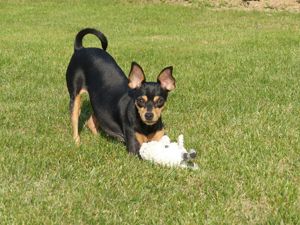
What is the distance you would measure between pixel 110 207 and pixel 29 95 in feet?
16.4

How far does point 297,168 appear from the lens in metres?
5.95

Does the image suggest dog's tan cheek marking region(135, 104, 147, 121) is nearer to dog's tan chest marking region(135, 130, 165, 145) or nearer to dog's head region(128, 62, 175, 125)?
dog's head region(128, 62, 175, 125)

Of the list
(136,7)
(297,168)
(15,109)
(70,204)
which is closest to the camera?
(70,204)

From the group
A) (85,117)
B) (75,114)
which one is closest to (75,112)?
(75,114)

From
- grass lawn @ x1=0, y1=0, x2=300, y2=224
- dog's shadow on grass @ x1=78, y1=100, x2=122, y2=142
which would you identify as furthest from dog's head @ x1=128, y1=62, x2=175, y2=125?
dog's shadow on grass @ x1=78, y1=100, x2=122, y2=142

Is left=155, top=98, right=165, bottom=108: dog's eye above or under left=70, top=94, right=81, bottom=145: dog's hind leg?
above

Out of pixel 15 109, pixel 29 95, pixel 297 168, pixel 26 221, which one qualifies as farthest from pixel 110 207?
pixel 29 95

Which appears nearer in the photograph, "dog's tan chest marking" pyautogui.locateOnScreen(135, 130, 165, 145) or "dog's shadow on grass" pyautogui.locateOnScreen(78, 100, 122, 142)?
"dog's tan chest marking" pyautogui.locateOnScreen(135, 130, 165, 145)

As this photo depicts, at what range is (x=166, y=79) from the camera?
6.21 meters

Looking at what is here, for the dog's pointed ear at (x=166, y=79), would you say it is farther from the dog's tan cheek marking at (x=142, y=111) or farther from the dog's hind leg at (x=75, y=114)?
the dog's hind leg at (x=75, y=114)

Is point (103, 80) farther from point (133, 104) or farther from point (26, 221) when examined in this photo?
point (26, 221)

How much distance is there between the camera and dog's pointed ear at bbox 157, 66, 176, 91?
6.18 meters

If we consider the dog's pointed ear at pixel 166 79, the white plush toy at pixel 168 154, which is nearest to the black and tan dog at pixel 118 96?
the dog's pointed ear at pixel 166 79

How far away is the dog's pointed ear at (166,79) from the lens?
6.18 meters
